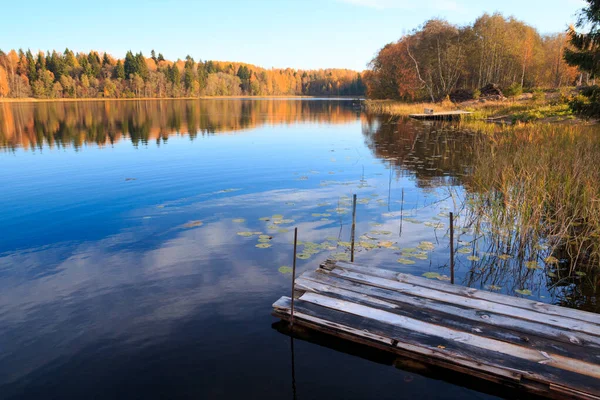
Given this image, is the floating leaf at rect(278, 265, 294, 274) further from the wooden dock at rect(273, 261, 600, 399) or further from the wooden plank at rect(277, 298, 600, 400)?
the wooden plank at rect(277, 298, 600, 400)

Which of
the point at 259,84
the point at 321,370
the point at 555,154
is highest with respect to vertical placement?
the point at 259,84

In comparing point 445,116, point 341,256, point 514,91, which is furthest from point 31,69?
point 341,256

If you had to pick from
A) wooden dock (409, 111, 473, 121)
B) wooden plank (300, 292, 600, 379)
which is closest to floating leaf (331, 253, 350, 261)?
wooden plank (300, 292, 600, 379)

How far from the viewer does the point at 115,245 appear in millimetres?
8453

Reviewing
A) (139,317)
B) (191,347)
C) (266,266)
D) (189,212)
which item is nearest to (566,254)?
(266,266)

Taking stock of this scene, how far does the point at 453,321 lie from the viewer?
4.90 meters

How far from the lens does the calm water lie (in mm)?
4570

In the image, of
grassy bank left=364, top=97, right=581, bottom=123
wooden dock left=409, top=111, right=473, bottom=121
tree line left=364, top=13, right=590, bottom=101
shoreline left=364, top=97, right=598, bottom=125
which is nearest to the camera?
shoreline left=364, top=97, right=598, bottom=125

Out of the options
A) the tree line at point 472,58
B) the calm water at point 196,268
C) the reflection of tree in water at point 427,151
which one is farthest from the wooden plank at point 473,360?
the tree line at point 472,58

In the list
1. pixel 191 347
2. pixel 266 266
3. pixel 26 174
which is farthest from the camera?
pixel 26 174

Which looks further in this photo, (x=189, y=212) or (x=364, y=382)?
(x=189, y=212)

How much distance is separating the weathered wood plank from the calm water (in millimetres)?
760

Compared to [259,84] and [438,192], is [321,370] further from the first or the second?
[259,84]

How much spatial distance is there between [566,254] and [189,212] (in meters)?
8.95
